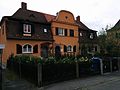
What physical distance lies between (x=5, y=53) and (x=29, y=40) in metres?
3.38

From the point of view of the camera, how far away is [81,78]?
51.0ft

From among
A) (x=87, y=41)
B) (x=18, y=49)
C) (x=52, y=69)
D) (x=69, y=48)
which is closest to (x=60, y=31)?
(x=69, y=48)

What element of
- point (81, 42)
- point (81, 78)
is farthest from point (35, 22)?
point (81, 78)

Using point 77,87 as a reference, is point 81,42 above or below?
above

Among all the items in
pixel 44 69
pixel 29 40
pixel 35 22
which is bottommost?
pixel 44 69

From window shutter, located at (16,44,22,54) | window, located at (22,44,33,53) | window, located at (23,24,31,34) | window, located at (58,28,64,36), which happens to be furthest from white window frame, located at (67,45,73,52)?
window shutter, located at (16,44,22,54)

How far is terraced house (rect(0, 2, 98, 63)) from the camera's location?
1000 inches

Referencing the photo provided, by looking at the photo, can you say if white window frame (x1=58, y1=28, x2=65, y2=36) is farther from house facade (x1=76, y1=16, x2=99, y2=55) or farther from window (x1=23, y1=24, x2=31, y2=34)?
window (x1=23, y1=24, x2=31, y2=34)

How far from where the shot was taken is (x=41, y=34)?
28281 millimetres

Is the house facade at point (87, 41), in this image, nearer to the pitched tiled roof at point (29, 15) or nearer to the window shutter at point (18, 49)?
the pitched tiled roof at point (29, 15)

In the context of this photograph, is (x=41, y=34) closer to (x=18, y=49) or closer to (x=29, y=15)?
(x=29, y=15)

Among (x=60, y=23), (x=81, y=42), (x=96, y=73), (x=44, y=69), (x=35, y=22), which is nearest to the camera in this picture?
(x=44, y=69)

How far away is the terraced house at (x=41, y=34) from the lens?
25.4m

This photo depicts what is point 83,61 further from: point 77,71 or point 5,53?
point 5,53
